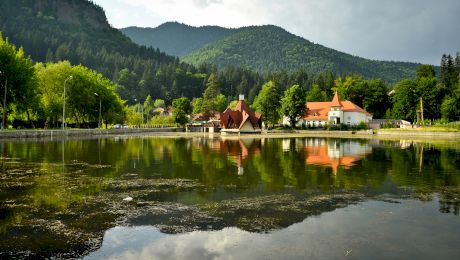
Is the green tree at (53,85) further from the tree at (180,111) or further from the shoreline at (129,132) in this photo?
the tree at (180,111)

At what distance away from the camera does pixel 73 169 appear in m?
21.6

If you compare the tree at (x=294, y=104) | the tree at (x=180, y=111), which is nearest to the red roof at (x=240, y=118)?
the tree at (x=294, y=104)

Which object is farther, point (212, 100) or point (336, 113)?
point (212, 100)

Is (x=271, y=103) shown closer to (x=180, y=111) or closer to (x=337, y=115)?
(x=337, y=115)

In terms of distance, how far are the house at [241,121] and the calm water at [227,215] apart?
81391mm

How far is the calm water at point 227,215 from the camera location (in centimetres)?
853

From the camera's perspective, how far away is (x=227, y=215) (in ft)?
37.7

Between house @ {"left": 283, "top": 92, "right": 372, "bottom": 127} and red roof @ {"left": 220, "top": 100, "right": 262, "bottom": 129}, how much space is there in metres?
15.0

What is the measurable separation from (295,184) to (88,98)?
2819 inches

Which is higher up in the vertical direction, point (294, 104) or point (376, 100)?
point (376, 100)

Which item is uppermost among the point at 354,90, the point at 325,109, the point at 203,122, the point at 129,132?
the point at 354,90

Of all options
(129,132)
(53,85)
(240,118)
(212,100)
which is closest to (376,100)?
(240,118)

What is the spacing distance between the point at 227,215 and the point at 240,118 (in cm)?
9335

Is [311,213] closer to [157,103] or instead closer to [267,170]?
[267,170]
